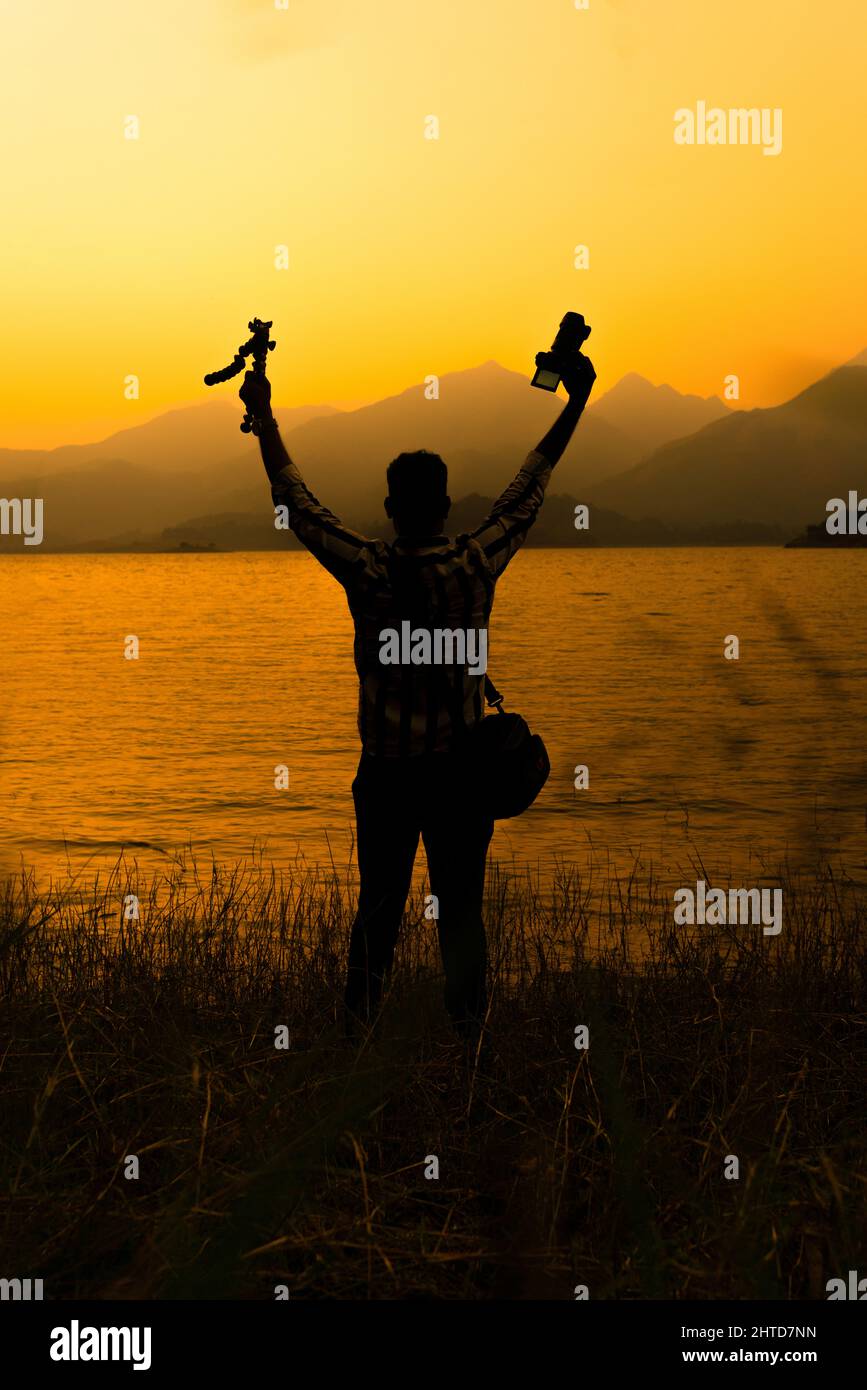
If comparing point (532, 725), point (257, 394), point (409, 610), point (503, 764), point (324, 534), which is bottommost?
point (503, 764)

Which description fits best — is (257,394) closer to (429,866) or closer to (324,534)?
(324,534)

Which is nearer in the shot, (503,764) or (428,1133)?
(428,1133)

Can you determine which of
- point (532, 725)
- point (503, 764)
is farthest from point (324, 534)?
point (532, 725)

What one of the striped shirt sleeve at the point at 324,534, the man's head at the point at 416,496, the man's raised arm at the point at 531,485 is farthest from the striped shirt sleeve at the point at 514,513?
the striped shirt sleeve at the point at 324,534

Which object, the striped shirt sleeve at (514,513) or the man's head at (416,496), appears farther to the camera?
the striped shirt sleeve at (514,513)

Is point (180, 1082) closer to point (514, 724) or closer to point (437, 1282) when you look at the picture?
point (437, 1282)

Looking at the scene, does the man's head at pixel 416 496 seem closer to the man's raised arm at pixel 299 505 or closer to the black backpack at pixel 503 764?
the man's raised arm at pixel 299 505

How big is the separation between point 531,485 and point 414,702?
3.29 feet

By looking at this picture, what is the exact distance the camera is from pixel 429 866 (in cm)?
488

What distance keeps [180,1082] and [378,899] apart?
3.34ft

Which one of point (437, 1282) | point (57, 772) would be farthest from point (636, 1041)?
point (57, 772)

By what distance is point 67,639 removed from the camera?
169 ft

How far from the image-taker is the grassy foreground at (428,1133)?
3.41 m

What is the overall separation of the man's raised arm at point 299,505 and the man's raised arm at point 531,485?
1.54 feet
